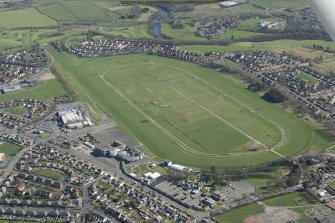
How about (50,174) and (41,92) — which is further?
(41,92)

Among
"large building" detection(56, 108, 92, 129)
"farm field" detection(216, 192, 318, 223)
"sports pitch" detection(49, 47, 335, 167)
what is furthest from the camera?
"large building" detection(56, 108, 92, 129)

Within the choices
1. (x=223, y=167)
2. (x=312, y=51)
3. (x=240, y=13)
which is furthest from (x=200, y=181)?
(x=240, y=13)

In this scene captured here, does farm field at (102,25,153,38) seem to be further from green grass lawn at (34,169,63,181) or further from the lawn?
green grass lawn at (34,169,63,181)

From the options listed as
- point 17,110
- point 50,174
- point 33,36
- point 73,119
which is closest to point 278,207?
point 50,174

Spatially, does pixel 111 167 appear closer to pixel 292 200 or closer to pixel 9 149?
pixel 9 149

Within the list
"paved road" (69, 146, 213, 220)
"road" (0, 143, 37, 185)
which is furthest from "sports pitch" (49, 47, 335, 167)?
"road" (0, 143, 37, 185)

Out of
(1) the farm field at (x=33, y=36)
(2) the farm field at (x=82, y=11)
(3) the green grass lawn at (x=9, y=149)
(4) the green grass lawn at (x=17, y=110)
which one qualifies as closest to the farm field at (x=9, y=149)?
(3) the green grass lawn at (x=9, y=149)

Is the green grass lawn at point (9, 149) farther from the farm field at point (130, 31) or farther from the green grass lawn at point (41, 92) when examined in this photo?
the farm field at point (130, 31)
